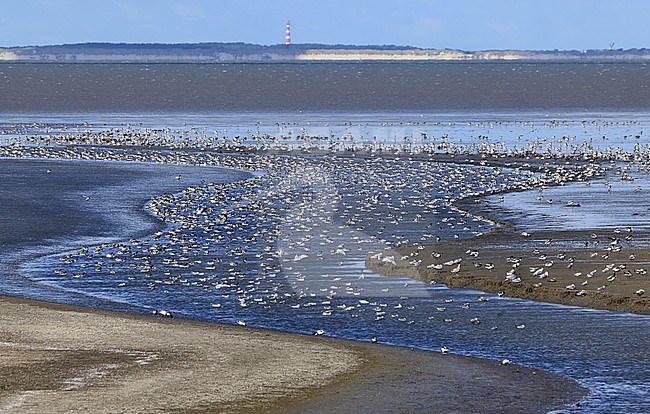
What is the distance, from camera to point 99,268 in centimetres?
2428

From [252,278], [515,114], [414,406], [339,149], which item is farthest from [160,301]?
[515,114]

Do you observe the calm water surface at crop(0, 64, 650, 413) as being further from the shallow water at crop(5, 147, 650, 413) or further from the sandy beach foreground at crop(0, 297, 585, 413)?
the sandy beach foreground at crop(0, 297, 585, 413)

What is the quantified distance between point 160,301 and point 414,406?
7.80 metres

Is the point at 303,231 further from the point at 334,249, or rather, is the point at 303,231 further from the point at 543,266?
the point at 543,266

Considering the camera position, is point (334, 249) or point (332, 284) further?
point (334, 249)

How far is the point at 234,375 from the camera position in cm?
1518

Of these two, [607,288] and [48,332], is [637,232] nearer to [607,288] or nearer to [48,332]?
[607,288]

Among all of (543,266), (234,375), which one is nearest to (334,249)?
(543,266)

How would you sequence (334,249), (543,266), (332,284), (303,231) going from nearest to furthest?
(332,284) < (543,266) < (334,249) < (303,231)

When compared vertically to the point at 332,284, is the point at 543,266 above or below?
above

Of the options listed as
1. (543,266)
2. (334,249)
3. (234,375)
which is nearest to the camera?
(234,375)

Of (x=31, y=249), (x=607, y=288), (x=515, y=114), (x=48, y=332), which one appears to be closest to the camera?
(x=48, y=332)

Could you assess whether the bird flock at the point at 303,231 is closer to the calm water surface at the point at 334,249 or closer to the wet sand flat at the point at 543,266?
the calm water surface at the point at 334,249

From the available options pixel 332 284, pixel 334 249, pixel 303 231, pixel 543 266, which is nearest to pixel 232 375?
pixel 332 284
